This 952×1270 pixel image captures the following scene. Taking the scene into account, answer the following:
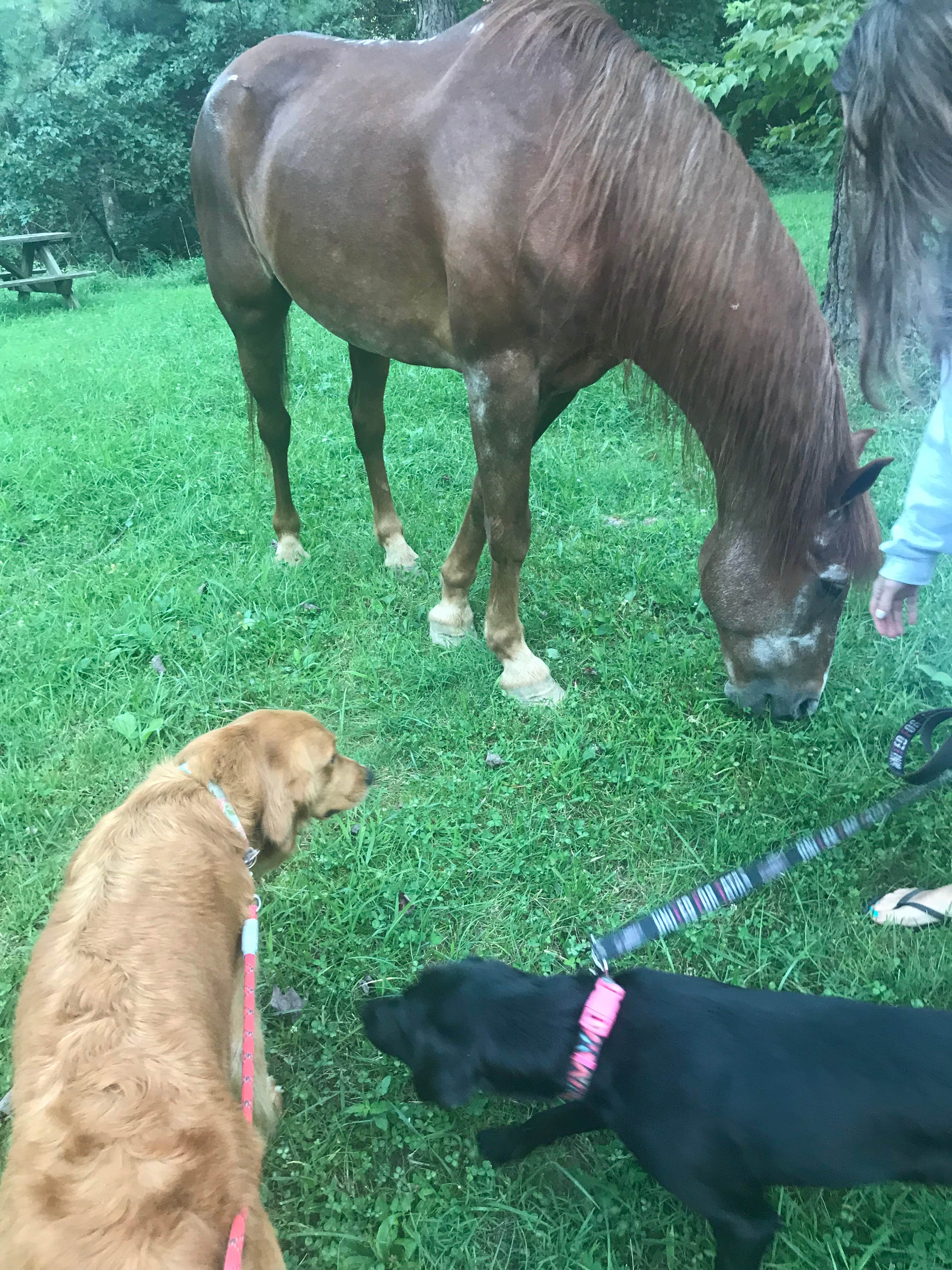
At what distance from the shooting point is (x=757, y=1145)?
1448mm

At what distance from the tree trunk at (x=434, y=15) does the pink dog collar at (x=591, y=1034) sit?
34.7 ft

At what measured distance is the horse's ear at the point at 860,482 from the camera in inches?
81.2

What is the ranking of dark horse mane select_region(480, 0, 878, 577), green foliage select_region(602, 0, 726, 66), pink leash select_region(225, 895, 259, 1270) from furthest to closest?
1. green foliage select_region(602, 0, 726, 66)
2. dark horse mane select_region(480, 0, 878, 577)
3. pink leash select_region(225, 895, 259, 1270)

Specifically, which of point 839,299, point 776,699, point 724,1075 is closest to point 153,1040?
point 724,1075

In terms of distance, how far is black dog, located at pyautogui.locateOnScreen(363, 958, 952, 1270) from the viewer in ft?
4.61

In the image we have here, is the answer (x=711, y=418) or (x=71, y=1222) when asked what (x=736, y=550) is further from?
(x=71, y=1222)

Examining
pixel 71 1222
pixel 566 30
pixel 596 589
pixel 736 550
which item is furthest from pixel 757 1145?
pixel 566 30

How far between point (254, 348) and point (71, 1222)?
11.6ft

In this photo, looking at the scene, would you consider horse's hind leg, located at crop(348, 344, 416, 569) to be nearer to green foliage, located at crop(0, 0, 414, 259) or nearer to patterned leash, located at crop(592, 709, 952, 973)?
patterned leash, located at crop(592, 709, 952, 973)

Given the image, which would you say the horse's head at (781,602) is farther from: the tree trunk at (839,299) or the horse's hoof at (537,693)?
the tree trunk at (839,299)

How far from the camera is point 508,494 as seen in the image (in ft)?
9.26

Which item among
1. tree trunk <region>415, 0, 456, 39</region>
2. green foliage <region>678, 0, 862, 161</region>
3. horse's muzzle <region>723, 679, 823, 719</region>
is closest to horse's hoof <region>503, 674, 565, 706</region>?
horse's muzzle <region>723, 679, 823, 719</region>

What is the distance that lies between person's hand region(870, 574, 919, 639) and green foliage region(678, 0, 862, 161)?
2.71 metres

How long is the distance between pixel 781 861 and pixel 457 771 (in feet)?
3.80
